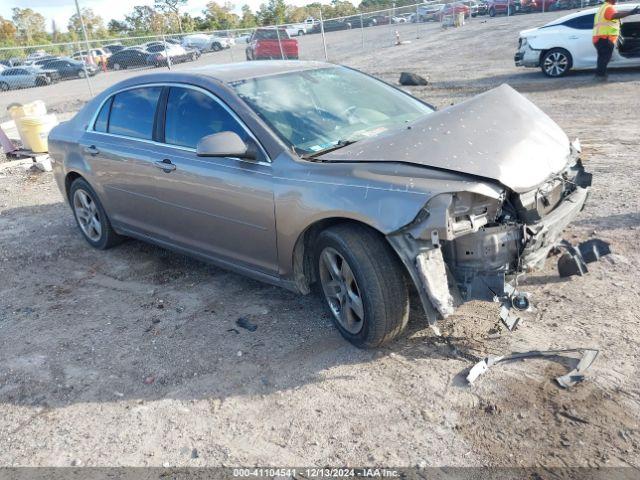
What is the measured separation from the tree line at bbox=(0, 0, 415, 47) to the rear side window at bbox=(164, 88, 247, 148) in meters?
55.4

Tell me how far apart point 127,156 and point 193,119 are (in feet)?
2.95

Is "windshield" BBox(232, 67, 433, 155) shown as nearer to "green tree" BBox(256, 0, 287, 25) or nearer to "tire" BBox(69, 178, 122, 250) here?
"tire" BBox(69, 178, 122, 250)

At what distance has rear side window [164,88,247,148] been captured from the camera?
14.3 ft

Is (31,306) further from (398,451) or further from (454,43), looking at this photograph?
(454,43)

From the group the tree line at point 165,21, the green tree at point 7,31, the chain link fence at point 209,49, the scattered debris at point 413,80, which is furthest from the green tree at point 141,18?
the scattered debris at point 413,80

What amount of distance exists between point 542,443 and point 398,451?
69 centimetres

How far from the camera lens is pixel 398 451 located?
9.66 feet

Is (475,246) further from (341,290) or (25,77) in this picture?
(25,77)

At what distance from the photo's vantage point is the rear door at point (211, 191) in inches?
162

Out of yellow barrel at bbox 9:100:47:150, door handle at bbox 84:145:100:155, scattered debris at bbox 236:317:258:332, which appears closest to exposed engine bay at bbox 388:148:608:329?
scattered debris at bbox 236:317:258:332

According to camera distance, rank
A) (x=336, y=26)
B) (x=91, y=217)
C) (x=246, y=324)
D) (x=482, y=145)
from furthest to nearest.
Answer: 1. (x=336, y=26)
2. (x=91, y=217)
3. (x=246, y=324)
4. (x=482, y=145)

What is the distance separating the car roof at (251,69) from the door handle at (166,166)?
0.75 metres

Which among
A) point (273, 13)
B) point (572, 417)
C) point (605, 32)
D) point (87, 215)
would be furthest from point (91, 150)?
point (273, 13)

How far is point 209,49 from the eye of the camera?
3581 cm
